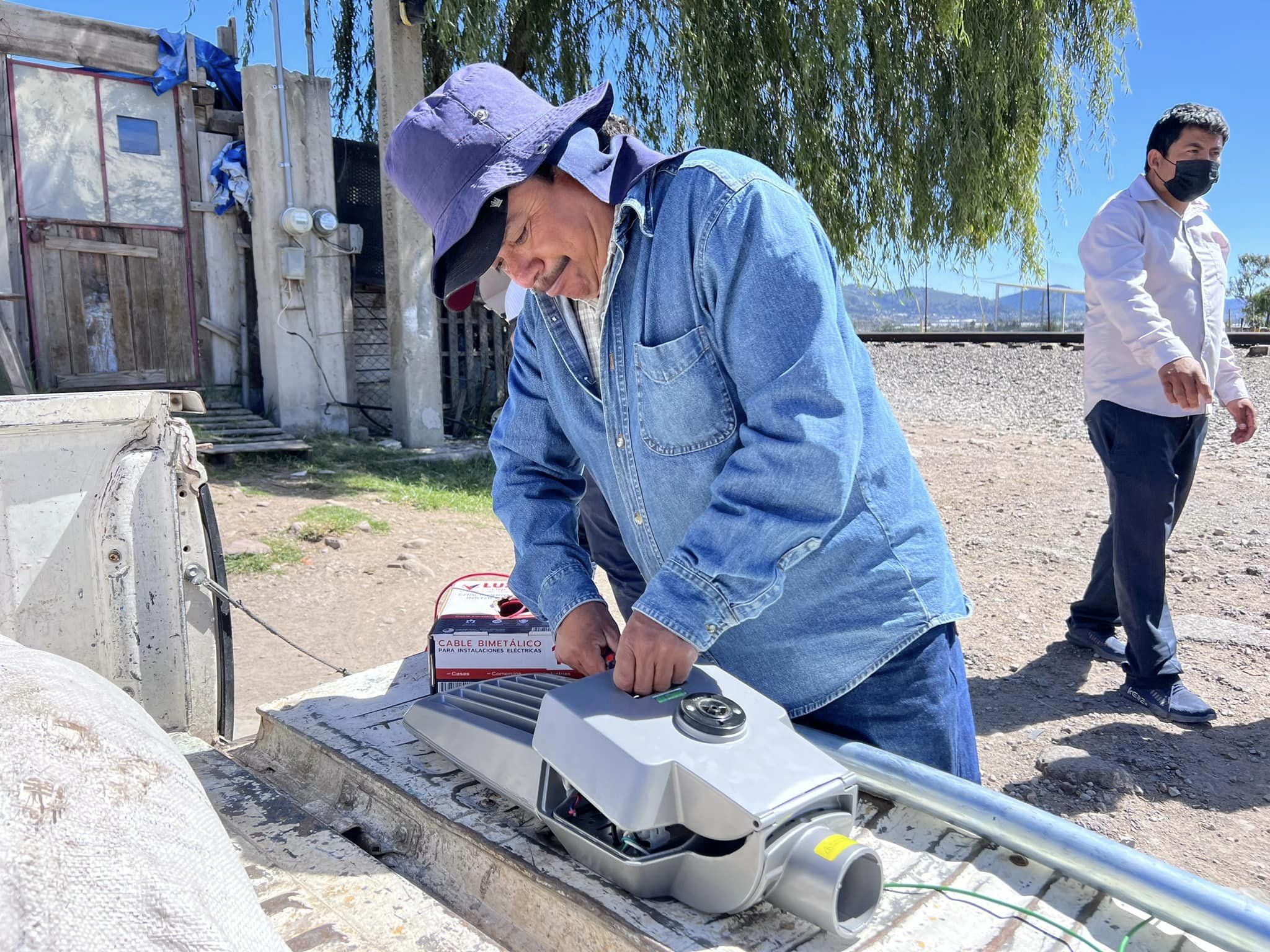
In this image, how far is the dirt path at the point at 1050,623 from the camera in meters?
2.81

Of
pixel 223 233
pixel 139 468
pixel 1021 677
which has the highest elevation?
pixel 223 233

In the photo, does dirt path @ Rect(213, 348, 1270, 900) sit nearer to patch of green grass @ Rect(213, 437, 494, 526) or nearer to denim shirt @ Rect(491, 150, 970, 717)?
patch of green grass @ Rect(213, 437, 494, 526)

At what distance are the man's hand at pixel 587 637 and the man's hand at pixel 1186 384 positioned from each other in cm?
230

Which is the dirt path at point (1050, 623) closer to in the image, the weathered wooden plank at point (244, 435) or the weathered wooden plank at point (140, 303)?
the weathered wooden plank at point (244, 435)

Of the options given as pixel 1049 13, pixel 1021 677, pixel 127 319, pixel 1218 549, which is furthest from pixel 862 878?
pixel 1049 13

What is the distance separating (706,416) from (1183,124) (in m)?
2.80

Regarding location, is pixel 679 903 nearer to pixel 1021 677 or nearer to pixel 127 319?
pixel 1021 677

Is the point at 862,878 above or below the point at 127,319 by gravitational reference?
below

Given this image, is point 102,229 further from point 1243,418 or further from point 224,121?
point 1243,418

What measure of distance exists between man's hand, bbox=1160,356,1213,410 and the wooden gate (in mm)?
8139

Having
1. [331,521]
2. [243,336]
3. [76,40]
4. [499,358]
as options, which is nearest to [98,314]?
[243,336]

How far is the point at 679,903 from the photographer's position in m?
1.14

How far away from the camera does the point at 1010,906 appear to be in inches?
43.9

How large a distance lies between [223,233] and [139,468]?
25.1 feet
